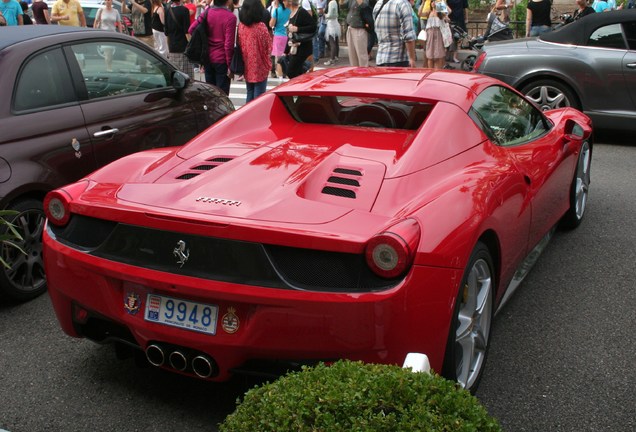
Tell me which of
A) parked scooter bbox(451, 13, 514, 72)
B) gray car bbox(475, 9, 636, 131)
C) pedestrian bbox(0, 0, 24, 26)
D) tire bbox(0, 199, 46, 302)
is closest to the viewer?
tire bbox(0, 199, 46, 302)

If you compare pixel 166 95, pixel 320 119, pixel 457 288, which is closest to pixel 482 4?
pixel 166 95

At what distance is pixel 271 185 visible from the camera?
3658mm

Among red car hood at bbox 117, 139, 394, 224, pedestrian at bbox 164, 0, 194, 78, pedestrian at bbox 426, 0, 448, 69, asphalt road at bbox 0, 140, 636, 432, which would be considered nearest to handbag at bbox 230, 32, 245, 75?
pedestrian at bbox 164, 0, 194, 78

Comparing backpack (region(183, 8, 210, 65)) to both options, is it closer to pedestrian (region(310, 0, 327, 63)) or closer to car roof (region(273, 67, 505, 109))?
car roof (region(273, 67, 505, 109))

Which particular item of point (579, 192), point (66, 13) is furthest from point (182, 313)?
point (66, 13)

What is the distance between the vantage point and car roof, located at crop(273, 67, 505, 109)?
4.45 meters

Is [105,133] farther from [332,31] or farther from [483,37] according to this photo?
[332,31]

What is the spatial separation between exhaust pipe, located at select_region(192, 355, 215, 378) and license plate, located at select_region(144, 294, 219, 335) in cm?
13

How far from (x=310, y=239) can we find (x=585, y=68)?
7.65 meters

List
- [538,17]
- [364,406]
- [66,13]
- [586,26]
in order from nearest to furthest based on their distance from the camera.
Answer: [364,406], [586,26], [538,17], [66,13]

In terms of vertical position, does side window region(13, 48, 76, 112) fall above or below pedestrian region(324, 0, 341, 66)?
above

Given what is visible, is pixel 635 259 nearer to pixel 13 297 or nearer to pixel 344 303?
pixel 344 303

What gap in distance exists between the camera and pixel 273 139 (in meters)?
4.41

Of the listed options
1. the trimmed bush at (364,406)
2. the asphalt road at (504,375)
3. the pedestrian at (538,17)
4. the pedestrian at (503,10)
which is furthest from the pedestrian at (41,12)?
the trimmed bush at (364,406)
